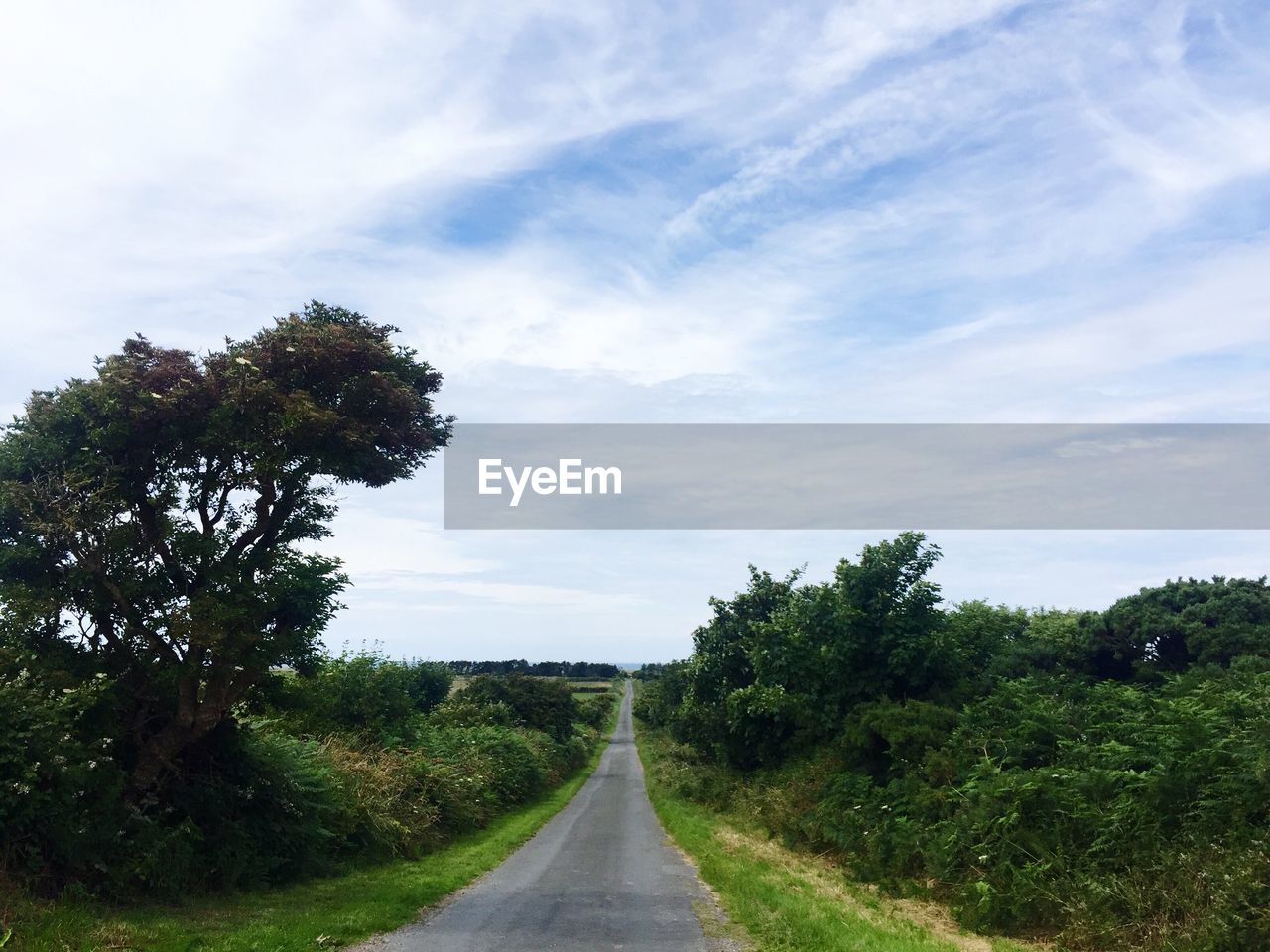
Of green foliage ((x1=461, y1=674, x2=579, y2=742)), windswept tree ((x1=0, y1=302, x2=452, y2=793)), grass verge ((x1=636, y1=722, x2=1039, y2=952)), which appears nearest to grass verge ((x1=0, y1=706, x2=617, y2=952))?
windswept tree ((x1=0, y1=302, x2=452, y2=793))

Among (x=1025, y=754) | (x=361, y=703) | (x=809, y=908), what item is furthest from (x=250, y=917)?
(x=361, y=703)

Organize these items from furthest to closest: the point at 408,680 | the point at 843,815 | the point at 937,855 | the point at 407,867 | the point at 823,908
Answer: the point at 408,680
the point at 843,815
the point at 407,867
the point at 937,855
the point at 823,908

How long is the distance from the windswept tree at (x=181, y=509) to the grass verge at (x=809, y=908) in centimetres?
848

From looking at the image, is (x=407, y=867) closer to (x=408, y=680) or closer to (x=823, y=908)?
(x=823, y=908)

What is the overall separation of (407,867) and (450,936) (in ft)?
25.2

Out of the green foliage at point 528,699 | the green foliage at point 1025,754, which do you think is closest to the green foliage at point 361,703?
the green foliage at point 1025,754

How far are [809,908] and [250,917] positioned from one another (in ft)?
27.5

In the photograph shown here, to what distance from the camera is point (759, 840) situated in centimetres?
→ 2411

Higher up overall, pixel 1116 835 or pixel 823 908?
pixel 1116 835

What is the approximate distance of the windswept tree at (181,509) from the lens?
13.6m

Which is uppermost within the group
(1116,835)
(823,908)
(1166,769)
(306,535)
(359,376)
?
(359,376)

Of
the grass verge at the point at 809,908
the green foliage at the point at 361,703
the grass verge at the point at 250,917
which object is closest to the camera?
the grass verge at the point at 250,917

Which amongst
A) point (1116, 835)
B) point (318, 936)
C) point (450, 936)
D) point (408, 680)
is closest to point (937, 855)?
point (1116, 835)

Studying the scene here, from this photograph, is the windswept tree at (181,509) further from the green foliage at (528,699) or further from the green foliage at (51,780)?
the green foliage at (528,699)
